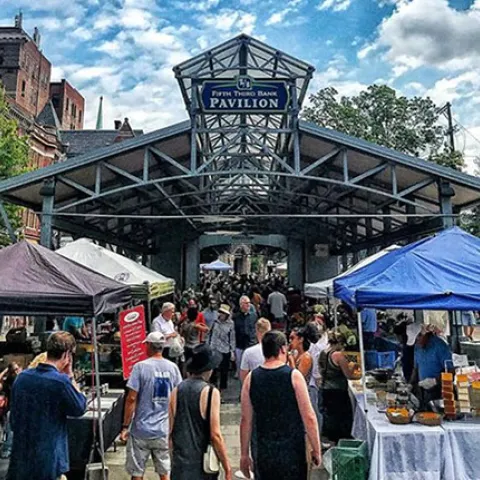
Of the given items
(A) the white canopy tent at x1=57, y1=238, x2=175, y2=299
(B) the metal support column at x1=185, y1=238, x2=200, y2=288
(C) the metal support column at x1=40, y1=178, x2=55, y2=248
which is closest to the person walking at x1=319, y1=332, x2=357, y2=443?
(A) the white canopy tent at x1=57, y1=238, x2=175, y2=299

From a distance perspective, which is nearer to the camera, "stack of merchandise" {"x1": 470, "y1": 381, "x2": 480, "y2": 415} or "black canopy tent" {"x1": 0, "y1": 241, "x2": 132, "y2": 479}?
"black canopy tent" {"x1": 0, "y1": 241, "x2": 132, "y2": 479}

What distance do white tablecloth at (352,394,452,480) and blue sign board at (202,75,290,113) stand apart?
6.71 meters

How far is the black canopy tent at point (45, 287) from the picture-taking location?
3.88 metres

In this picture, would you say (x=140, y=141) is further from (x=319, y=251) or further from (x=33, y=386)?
(x=319, y=251)

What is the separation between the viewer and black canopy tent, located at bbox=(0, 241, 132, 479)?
388 centimetres

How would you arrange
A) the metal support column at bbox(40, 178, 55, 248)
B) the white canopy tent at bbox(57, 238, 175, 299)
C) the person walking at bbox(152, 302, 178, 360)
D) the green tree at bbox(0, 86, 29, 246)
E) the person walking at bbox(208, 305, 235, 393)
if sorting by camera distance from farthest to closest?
the green tree at bbox(0, 86, 29, 246) → the metal support column at bbox(40, 178, 55, 248) → the white canopy tent at bbox(57, 238, 175, 299) → the person walking at bbox(208, 305, 235, 393) → the person walking at bbox(152, 302, 178, 360)

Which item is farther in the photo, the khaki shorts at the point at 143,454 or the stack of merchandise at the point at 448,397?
the stack of merchandise at the point at 448,397

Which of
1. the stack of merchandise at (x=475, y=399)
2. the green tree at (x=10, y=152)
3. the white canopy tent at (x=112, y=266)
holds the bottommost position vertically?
the stack of merchandise at (x=475, y=399)

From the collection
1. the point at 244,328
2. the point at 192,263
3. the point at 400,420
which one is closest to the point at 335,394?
the point at 400,420

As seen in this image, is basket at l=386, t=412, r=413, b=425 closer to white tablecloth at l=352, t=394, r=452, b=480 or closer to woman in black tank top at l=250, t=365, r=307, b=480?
white tablecloth at l=352, t=394, r=452, b=480

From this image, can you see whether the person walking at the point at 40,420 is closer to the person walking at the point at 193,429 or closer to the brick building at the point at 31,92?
the person walking at the point at 193,429

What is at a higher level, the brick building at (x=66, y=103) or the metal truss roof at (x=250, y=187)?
the brick building at (x=66, y=103)

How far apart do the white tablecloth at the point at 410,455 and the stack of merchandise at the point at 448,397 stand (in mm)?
281

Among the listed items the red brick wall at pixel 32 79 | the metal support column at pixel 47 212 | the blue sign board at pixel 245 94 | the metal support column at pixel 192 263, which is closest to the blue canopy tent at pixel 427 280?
Answer: the blue sign board at pixel 245 94
